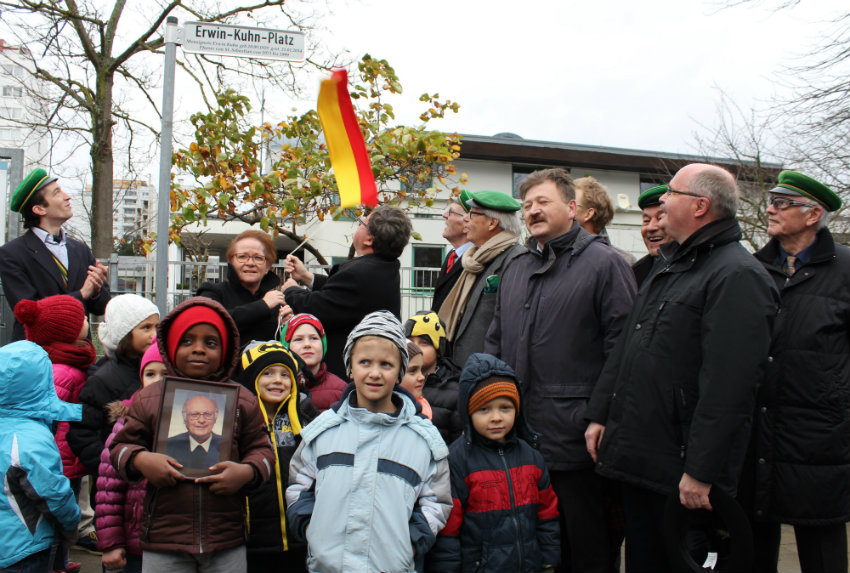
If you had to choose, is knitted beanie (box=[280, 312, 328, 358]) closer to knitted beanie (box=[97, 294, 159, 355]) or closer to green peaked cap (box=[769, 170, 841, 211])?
knitted beanie (box=[97, 294, 159, 355])

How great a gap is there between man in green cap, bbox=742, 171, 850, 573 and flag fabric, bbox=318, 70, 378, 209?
2.80 metres

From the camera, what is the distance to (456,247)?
17.6 ft

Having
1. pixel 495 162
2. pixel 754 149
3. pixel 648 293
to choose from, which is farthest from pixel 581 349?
pixel 495 162

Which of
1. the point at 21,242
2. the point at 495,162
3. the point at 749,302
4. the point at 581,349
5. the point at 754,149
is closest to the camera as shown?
the point at 749,302

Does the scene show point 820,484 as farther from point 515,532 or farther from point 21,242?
point 21,242

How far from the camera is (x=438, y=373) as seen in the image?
416 cm

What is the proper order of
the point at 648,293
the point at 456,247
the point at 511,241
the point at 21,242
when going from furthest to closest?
1. the point at 456,247
2. the point at 21,242
3. the point at 511,241
4. the point at 648,293

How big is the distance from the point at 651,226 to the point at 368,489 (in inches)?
104

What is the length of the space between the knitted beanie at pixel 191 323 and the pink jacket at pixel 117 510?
0.35m

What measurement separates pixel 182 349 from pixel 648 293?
2.11 metres

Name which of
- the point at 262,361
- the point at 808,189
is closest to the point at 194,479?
the point at 262,361

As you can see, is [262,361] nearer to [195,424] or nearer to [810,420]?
[195,424]

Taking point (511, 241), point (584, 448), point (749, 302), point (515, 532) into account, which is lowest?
point (515, 532)

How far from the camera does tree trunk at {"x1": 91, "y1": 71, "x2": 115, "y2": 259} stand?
13.6 metres
